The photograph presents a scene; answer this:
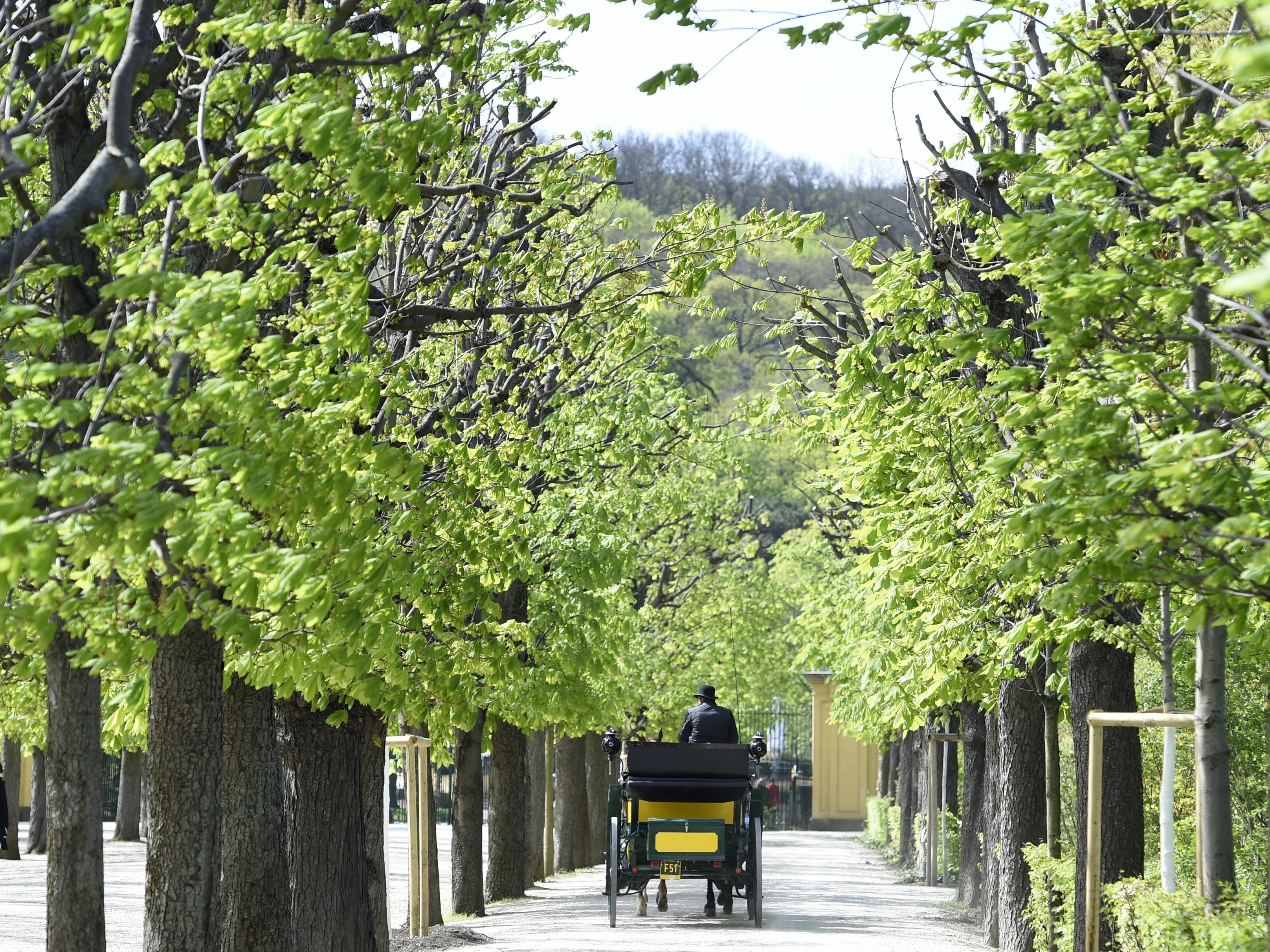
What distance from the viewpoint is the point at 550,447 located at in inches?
648

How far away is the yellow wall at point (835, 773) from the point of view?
58.5m

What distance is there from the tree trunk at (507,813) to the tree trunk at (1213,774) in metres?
12.6

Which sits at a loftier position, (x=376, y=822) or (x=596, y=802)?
(x=376, y=822)

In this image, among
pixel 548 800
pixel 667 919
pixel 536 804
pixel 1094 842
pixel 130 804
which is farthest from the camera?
pixel 130 804

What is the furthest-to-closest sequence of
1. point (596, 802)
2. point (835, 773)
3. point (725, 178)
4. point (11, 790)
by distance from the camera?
1. point (725, 178)
2. point (835, 773)
3. point (11, 790)
4. point (596, 802)

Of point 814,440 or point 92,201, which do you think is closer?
point 92,201

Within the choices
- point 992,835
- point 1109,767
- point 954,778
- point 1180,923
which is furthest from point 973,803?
point 1180,923

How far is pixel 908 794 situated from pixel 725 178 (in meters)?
74.7

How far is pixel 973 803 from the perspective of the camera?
2106cm

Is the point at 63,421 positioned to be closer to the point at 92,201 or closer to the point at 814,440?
the point at 92,201

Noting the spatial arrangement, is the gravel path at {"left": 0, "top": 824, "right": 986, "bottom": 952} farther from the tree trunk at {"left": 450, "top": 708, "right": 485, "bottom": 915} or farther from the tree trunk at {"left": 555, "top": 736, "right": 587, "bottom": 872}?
the tree trunk at {"left": 555, "top": 736, "right": 587, "bottom": 872}

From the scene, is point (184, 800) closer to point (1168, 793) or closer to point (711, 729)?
point (1168, 793)

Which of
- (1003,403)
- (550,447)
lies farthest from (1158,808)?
(1003,403)

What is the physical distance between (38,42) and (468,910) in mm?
13274
